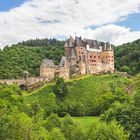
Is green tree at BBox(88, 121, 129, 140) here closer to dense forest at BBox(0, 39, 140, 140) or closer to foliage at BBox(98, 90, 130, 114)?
dense forest at BBox(0, 39, 140, 140)

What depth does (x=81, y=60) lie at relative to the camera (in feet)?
403

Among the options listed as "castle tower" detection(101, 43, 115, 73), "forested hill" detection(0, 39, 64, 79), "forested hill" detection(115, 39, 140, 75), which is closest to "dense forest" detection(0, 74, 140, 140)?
"castle tower" detection(101, 43, 115, 73)

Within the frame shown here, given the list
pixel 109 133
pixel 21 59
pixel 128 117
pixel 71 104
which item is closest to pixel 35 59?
pixel 21 59

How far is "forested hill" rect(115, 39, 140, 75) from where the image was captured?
154288 millimetres

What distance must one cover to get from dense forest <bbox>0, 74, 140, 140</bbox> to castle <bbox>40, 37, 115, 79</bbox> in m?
5.73

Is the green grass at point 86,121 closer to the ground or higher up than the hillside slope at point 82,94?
closer to the ground

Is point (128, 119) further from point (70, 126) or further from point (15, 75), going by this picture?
point (15, 75)

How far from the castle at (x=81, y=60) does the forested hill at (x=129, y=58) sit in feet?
67.8

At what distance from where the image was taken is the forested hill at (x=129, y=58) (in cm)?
15429

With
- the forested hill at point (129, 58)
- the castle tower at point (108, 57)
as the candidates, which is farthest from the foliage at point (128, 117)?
the forested hill at point (129, 58)

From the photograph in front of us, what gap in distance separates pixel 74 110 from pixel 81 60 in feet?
79.6

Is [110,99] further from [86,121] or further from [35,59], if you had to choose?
[35,59]

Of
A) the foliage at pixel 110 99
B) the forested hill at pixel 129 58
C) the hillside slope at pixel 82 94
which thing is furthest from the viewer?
the forested hill at pixel 129 58

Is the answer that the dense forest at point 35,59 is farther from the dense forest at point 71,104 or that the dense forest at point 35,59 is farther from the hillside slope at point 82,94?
the hillside slope at point 82,94
